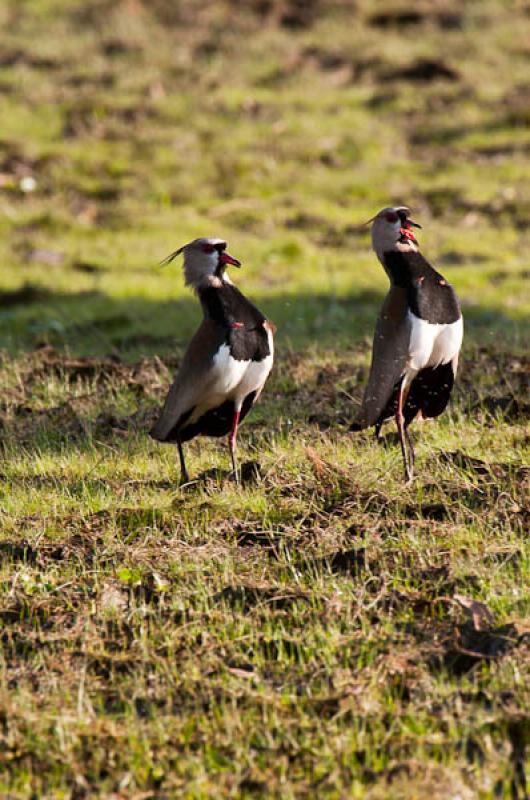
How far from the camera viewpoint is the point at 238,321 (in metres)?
6.75

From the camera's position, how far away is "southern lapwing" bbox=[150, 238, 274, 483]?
22.0 feet

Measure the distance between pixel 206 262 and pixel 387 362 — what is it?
3.71ft

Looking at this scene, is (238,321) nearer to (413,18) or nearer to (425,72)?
(425,72)

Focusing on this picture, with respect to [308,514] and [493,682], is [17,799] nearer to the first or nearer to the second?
[493,682]

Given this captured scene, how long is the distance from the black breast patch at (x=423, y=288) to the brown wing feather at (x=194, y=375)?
0.99 m

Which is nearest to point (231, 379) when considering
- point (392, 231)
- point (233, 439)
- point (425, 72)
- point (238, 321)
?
point (238, 321)

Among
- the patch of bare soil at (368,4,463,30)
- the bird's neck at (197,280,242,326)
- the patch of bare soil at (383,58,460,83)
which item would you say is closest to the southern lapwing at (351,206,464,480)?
the bird's neck at (197,280,242,326)

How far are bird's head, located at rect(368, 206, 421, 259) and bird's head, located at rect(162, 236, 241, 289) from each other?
756mm

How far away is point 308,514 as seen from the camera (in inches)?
243

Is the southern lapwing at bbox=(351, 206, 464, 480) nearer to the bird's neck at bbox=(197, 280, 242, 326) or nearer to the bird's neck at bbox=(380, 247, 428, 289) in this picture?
the bird's neck at bbox=(380, 247, 428, 289)

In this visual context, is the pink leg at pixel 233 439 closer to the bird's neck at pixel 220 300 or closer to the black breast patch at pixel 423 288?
the bird's neck at pixel 220 300

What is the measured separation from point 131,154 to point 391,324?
11.6 metres

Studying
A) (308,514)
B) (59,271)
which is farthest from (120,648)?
(59,271)

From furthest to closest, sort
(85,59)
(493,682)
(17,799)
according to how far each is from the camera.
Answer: (85,59) → (493,682) → (17,799)
